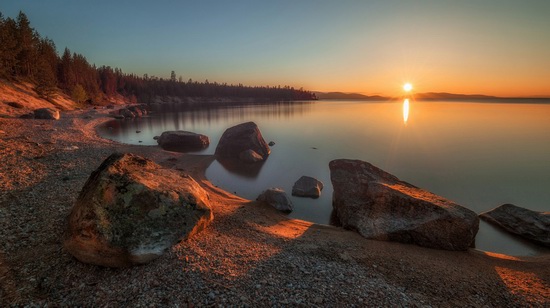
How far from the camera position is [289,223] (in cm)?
1201

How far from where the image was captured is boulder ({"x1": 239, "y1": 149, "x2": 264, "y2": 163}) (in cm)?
2439

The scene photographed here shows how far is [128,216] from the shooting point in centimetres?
672

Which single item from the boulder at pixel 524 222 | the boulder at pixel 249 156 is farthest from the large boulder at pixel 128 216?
the boulder at pixel 249 156

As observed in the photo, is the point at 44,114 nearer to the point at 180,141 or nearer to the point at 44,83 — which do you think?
the point at 180,141

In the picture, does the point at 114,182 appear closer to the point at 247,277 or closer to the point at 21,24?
the point at 247,277

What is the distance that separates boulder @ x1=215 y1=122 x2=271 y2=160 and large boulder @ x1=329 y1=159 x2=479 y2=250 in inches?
598

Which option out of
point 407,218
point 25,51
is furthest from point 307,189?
point 25,51

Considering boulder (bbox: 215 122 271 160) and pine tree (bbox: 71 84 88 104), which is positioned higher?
pine tree (bbox: 71 84 88 104)

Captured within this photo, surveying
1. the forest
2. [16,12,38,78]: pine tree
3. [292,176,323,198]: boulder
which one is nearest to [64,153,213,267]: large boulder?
[292,176,323,198]: boulder

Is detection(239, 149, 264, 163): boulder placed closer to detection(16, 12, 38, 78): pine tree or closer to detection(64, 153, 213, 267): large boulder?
detection(64, 153, 213, 267): large boulder

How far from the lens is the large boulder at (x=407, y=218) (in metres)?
9.80

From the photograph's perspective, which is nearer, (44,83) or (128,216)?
(128,216)

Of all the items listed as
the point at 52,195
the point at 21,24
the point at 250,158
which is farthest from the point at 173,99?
the point at 52,195

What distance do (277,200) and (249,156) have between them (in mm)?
11266
